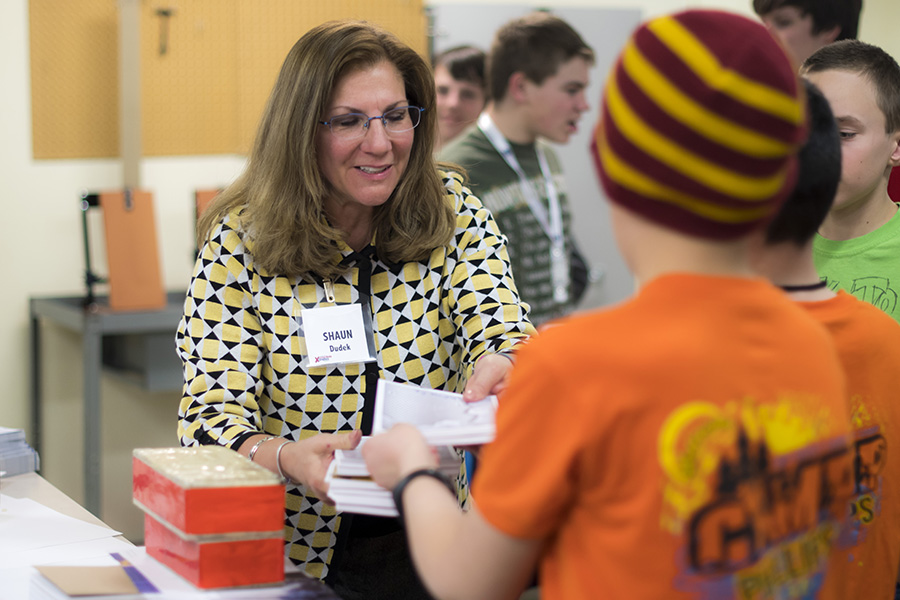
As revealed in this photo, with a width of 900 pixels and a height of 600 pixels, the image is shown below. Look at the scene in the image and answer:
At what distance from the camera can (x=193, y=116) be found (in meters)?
4.33

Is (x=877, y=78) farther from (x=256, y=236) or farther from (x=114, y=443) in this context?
(x=114, y=443)

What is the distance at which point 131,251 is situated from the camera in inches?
Result: 145

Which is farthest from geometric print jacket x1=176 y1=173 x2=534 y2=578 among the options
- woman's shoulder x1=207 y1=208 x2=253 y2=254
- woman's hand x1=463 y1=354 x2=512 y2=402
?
woman's hand x1=463 y1=354 x2=512 y2=402

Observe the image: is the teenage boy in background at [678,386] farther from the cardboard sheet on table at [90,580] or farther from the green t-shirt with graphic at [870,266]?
the green t-shirt with graphic at [870,266]

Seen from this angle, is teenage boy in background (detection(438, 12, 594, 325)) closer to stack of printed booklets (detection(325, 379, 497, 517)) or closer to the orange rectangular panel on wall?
the orange rectangular panel on wall

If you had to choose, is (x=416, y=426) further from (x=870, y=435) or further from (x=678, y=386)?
(x=870, y=435)

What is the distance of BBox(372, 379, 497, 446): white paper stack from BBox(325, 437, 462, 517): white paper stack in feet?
0.22

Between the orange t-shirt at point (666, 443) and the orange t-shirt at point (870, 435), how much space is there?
0.31 m

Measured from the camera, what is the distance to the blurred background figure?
4.25 m

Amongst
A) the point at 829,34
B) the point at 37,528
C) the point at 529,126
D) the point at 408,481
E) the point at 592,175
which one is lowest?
the point at 37,528

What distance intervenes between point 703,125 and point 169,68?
3.89 m

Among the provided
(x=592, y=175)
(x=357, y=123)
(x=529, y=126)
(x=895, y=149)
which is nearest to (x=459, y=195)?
(x=357, y=123)

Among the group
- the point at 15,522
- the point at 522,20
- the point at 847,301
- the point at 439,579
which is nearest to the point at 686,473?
the point at 439,579

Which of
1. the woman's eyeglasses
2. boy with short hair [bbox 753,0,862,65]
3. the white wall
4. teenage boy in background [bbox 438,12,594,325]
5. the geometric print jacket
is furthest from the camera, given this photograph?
the white wall
